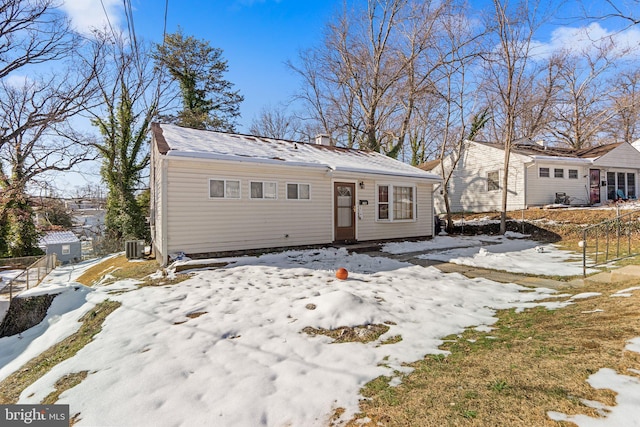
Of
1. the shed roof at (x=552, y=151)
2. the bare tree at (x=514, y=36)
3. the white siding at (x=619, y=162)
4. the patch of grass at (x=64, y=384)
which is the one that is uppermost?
the bare tree at (x=514, y=36)

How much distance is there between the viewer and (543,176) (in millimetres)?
17234

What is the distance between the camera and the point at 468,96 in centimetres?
1599

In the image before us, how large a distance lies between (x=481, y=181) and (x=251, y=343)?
19559mm

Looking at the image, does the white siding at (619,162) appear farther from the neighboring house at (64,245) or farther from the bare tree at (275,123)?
the neighboring house at (64,245)

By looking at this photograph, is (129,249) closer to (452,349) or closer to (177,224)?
(177,224)

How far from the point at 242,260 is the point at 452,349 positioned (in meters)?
5.84

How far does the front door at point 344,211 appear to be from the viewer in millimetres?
10531

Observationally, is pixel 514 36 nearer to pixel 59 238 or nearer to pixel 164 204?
pixel 164 204

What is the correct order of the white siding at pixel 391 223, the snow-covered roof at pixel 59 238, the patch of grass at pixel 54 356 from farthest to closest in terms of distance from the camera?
the snow-covered roof at pixel 59 238
the white siding at pixel 391 223
the patch of grass at pixel 54 356

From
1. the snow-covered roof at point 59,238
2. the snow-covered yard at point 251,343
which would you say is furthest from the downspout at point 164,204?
the snow-covered roof at point 59,238

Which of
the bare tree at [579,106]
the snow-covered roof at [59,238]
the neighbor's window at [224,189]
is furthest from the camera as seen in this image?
the bare tree at [579,106]

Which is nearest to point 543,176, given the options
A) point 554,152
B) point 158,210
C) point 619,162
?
point 554,152

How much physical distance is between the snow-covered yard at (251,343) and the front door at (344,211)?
3540 mm

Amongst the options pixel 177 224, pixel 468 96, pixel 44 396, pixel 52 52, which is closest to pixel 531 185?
pixel 468 96
